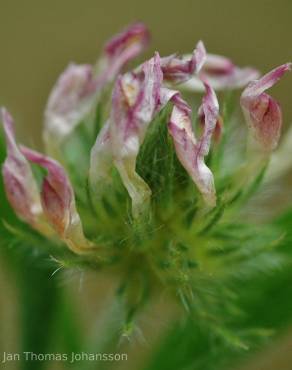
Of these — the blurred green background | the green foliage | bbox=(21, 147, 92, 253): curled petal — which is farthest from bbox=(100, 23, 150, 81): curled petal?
the blurred green background

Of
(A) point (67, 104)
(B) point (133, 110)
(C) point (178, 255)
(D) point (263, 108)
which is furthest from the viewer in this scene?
(A) point (67, 104)

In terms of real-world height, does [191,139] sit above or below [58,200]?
above

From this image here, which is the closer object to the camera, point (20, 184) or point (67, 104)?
point (20, 184)

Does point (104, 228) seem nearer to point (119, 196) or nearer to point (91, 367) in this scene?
point (119, 196)

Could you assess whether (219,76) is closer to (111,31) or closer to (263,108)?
(263,108)

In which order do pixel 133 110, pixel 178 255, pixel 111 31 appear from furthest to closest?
pixel 111 31 < pixel 178 255 < pixel 133 110

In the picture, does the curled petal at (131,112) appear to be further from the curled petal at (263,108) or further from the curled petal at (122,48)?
the curled petal at (122,48)

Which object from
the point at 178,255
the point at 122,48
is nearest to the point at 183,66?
the point at 122,48

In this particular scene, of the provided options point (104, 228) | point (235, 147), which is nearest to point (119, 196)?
point (104, 228)
